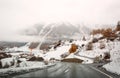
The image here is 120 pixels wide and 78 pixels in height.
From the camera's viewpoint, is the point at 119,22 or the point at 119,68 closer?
the point at 119,68

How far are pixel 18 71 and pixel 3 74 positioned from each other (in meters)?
4.60

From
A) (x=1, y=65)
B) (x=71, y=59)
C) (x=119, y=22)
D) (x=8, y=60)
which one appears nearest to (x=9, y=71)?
(x=1, y=65)

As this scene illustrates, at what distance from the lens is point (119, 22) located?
168375mm

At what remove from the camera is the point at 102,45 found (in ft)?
415

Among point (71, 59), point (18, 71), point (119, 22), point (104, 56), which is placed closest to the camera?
point (18, 71)

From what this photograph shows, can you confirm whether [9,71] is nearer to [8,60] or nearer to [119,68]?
[8,60]

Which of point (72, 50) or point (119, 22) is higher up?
point (119, 22)

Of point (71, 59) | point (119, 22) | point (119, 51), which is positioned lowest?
point (71, 59)

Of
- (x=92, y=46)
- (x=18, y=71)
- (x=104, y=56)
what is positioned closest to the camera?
(x=18, y=71)

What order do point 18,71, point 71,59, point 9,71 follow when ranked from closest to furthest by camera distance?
point 9,71 → point 18,71 → point 71,59

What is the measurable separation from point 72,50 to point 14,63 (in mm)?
152978

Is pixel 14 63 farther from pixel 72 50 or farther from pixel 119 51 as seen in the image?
pixel 72 50

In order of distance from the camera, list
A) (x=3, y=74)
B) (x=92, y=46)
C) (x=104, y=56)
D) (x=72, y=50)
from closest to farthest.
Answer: (x=3, y=74)
(x=104, y=56)
(x=92, y=46)
(x=72, y=50)

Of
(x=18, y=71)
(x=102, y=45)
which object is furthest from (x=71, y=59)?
(x=18, y=71)
